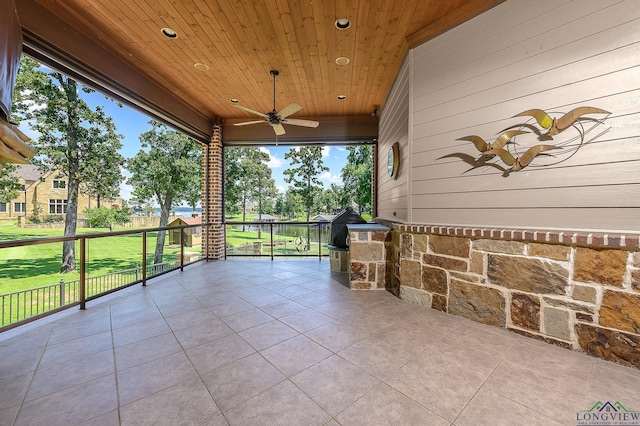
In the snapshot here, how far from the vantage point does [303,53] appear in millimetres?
3150

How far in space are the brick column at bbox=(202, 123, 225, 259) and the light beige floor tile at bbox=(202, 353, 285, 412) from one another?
397cm

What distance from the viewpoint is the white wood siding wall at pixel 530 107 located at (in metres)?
1.74

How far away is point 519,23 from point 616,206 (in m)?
1.73

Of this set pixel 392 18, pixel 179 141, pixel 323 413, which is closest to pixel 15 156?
pixel 323 413

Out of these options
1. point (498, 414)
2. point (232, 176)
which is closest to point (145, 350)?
point (498, 414)

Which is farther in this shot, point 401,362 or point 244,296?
point 244,296

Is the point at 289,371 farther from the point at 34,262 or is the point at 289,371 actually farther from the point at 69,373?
the point at 34,262

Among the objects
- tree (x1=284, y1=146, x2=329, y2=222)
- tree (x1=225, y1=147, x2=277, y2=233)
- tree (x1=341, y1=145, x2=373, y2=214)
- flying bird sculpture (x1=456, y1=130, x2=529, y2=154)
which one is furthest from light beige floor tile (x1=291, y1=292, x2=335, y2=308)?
tree (x1=284, y1=146, x2=329, y2=222)

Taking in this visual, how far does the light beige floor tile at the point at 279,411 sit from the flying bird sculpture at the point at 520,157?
8.00ft

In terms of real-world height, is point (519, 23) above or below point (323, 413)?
above

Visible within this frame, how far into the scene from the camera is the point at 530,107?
2098 mm

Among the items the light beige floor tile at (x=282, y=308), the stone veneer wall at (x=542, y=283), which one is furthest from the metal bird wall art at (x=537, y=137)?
the light beige floor tile at (x=282, y=308)

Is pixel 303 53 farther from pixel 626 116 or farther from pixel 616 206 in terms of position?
pixel 616 206

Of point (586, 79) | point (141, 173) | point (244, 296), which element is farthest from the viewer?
point (141, 173)
